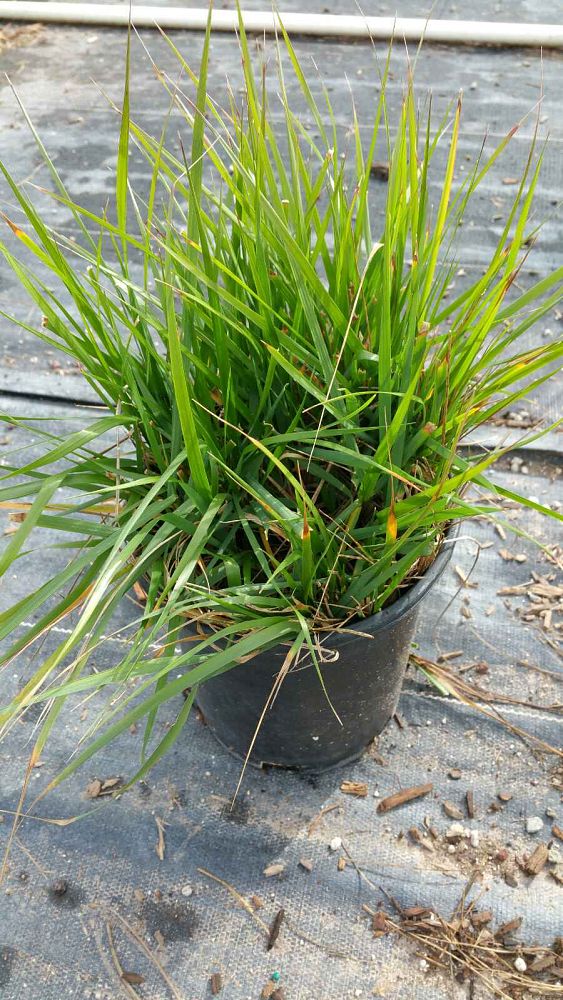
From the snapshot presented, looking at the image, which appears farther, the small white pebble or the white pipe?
the white pipe

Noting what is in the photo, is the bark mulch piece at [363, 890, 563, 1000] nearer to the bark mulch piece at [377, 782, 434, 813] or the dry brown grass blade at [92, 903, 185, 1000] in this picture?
the bark mulch piece at [377, 782, 434, 813]

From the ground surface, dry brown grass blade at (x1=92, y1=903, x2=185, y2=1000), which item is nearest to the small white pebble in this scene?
the ground surface

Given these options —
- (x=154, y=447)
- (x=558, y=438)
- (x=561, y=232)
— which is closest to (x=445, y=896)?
(x=154, y=447)

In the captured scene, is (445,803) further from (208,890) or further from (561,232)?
(561,232)

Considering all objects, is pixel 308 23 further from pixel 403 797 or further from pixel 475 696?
pixel 403 797

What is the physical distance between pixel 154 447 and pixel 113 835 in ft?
1.92

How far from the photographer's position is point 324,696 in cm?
103

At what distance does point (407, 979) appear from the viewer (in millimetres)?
990

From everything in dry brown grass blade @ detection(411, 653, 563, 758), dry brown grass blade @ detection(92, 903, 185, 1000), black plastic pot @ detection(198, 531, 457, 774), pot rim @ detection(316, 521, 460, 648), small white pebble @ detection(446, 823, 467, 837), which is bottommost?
dry brown grass blade @ detection(92, 903, 185, 1000)

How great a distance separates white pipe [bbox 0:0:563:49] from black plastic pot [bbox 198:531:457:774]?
253 centimetres

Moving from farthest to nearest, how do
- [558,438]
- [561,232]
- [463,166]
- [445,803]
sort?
[463,166] → [561,232] → [558,438] → [445,803]

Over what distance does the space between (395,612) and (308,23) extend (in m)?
2.87

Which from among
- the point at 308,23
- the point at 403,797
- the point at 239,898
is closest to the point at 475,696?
the point at 403,797

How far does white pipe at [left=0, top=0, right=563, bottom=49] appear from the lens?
9.57ft
